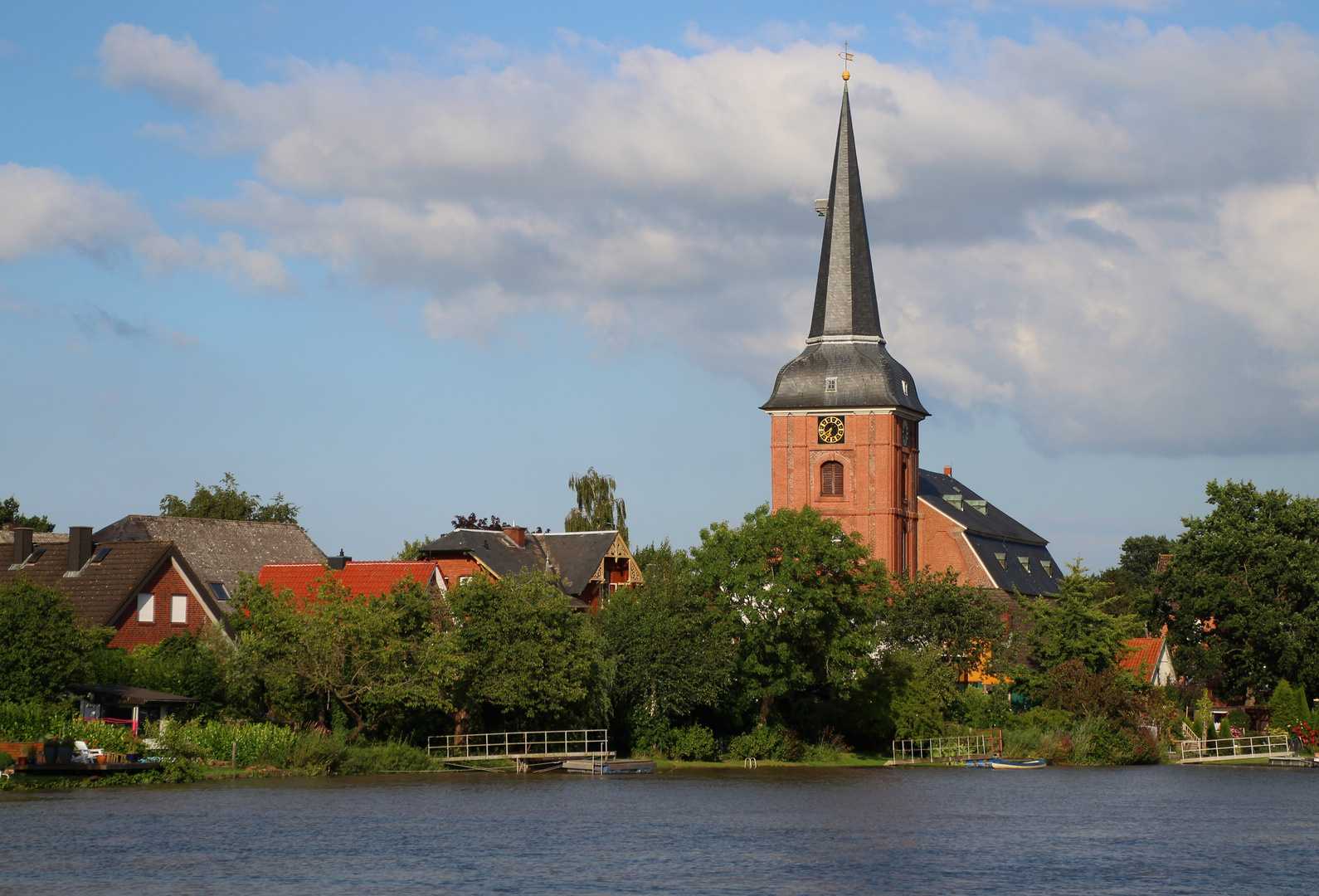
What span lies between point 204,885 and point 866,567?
35.3 meters

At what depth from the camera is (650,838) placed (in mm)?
32062

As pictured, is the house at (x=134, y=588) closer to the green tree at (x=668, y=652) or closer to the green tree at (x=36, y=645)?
the green tree at (x=36, y=645)

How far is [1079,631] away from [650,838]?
3386cm

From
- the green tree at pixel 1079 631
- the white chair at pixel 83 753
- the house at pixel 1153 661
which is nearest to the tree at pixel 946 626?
the green tree at pixel 1079 631

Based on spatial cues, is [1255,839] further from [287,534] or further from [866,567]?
[287,534]

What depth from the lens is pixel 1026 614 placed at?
2630 inches

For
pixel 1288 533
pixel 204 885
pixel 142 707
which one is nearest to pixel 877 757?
pixel 1288 533

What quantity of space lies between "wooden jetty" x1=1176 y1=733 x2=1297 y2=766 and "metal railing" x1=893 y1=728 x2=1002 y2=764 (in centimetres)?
742

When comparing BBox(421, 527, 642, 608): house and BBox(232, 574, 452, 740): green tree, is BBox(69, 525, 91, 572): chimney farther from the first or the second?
BBox(421, 527, 642, 608): house

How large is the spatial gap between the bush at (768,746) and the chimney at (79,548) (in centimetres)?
2295

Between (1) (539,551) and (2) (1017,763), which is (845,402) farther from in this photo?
(2) (1017,763)

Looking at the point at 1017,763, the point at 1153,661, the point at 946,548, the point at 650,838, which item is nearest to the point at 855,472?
the point at 946,548

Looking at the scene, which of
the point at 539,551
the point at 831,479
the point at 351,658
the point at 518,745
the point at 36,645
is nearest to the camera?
the point at 36,645

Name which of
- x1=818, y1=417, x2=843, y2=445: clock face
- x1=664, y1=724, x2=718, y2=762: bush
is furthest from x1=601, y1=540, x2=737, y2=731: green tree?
x1=818, y1=417, x2=843, y2=445: clock face
